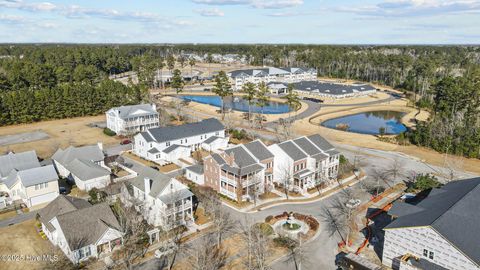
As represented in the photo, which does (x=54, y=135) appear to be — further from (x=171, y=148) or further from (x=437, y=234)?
(x=437, y=234)

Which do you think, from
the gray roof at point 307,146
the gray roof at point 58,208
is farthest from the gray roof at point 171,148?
the gray roof at point 58,208

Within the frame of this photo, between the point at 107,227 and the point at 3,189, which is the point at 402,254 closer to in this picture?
the point at 107,227

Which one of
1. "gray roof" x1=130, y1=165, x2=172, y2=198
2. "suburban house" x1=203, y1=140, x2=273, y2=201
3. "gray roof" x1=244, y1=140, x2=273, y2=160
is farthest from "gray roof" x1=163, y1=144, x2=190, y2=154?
"gray roof" x1=244, y1=140, x2=273, y2=160

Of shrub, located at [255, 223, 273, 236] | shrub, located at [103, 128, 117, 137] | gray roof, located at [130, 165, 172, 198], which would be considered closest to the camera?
shrub, located at [255, 223, 273, 236]

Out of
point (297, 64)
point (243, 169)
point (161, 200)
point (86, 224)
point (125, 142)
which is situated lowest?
point (125, 142)

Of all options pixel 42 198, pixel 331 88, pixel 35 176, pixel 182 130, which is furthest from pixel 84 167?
pixel 331 88

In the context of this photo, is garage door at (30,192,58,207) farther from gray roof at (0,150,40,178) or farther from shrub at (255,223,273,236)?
shrub at (255,223,273,236)
